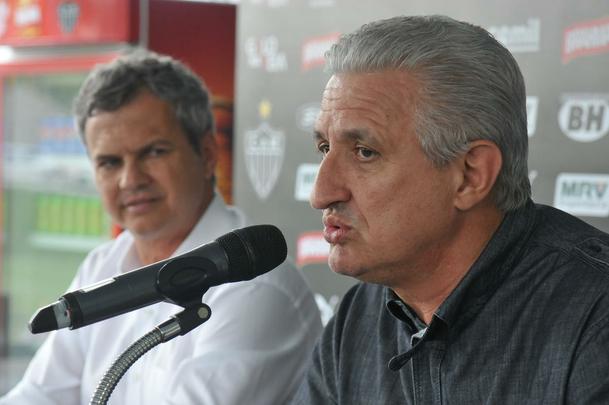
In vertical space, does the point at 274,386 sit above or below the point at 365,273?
below

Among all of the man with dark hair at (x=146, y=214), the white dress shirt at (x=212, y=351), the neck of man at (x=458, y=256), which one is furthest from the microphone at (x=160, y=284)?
the man with dark hair at (x=146, y=214)

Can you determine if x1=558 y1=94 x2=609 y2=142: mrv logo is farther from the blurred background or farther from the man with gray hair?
the man with gray hair

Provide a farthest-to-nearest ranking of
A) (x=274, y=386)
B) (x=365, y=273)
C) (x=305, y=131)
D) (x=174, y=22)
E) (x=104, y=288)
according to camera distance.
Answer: (x=174, y=22) < (x=305, y=131) < (x=274, y=386) < (x=365, y=273) < (x=104, y=288)

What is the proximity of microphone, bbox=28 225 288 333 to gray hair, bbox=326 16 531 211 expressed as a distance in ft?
1.14

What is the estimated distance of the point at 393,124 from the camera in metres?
1.55

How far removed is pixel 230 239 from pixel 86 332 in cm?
121

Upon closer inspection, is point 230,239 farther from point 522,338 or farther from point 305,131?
point 305,131

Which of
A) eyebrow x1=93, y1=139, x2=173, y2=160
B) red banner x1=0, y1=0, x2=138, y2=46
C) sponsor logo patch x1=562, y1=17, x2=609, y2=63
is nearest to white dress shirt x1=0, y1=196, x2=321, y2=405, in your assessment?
eyebrow x1=93, y1=139, x2=173, y2=160

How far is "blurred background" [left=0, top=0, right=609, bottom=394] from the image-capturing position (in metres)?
2.38

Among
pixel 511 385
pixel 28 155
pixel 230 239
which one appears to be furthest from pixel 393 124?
pixel 28 155

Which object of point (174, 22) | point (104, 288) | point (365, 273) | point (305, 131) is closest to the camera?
point (104, 288)

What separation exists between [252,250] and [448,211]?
338 millimetres

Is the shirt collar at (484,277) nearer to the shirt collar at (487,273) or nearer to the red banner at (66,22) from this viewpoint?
the shirt collar at (487,273)

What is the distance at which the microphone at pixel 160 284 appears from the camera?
1.34m
